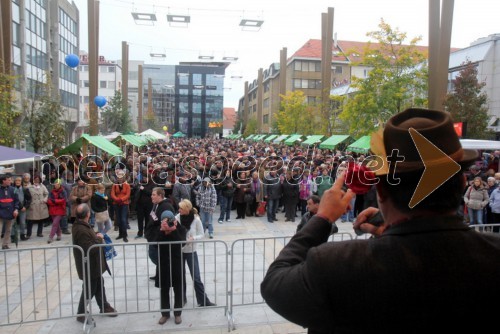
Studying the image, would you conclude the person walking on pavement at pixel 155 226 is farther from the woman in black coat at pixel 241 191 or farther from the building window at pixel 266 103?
the building window at pixel 266 103

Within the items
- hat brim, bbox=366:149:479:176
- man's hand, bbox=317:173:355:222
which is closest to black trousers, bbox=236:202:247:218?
man's hand, bbox=317:173:355:222

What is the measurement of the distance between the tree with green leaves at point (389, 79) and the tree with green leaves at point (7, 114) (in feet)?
51.6

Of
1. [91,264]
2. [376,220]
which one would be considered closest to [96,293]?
[91,264]

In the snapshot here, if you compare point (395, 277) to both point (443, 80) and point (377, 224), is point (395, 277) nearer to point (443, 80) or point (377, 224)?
point (377, 224)

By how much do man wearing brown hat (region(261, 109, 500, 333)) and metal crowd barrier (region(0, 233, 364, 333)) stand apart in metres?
3.79

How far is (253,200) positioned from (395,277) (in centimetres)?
1231

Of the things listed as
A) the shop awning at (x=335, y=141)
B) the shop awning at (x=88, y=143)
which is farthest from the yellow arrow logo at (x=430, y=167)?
the shop awning at (x=335, y=141)

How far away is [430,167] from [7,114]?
1479 cm

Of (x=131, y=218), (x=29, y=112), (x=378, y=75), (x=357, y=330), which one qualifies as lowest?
(x=131, y=218)

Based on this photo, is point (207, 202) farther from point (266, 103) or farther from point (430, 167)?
point (266, 103)

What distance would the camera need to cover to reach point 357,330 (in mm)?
1235

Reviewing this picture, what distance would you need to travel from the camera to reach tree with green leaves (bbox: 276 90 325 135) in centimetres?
3978

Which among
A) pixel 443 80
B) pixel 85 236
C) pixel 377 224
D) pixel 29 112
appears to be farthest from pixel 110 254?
Answer: pixel 29 112

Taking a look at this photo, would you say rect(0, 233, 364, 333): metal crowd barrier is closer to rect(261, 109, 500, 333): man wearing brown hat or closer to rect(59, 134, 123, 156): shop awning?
rect(261, 109, 500, 333): man wearing brown hat
